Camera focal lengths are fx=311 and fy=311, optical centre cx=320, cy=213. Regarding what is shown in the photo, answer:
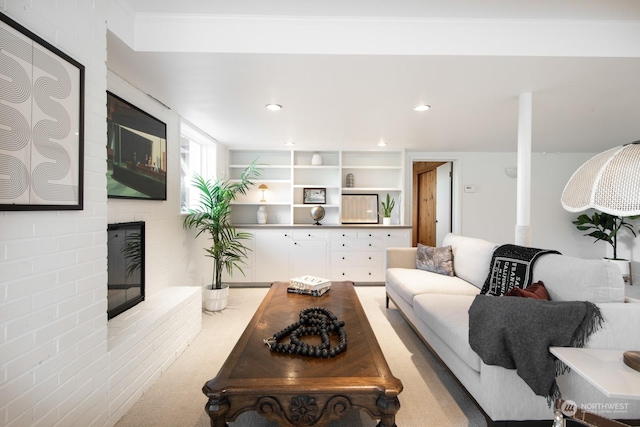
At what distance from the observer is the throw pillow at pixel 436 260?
3.35m

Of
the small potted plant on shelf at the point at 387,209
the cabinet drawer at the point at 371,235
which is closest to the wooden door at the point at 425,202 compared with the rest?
the small potted plant on shelf at the point at 387,209

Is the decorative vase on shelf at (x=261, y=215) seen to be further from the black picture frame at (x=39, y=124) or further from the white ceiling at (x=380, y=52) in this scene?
the black picture frame at (x=39, y=124)

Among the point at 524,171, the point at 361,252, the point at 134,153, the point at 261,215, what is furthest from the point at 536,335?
the point at 261,215

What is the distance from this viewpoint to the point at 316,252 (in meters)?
4.76

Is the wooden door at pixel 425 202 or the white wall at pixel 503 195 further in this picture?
the wooden door at pixel 425 202

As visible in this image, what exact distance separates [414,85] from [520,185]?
1.25 m

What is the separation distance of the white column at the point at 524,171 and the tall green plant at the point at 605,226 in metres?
3.63

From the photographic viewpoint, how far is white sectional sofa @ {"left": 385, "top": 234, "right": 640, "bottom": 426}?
1442mm

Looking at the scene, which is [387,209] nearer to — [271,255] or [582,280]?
[271,255]

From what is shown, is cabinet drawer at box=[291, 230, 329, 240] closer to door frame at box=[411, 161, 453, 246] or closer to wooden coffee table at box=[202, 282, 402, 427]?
door frame at box=[411, 161, 453, 246]

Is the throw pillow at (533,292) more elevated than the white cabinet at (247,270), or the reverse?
the throw pillow at (533,292)

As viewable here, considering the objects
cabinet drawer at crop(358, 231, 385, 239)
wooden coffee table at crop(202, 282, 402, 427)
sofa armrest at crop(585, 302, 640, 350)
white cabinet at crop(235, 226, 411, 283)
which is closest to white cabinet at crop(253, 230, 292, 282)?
white cabinet at crop(235, 226, 411, 283)

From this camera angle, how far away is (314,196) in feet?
17.1

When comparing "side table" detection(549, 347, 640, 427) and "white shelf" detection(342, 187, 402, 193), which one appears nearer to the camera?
"side table" detection(549, 347, 640, 427)
